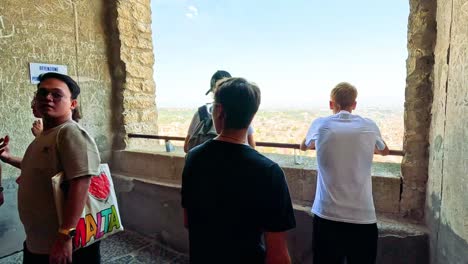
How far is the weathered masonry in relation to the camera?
1530 mm

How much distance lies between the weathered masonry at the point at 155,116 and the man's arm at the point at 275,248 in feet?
3.09

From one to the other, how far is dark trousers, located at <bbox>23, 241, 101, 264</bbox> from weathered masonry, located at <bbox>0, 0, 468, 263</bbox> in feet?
4.54

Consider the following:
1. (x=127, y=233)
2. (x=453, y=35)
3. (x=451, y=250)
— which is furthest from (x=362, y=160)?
(x=127, y=233)

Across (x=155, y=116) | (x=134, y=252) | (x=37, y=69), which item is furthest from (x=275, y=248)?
(x=155, y=116)

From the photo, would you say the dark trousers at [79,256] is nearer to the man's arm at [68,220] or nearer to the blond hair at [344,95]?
the man's arm at [68,220]

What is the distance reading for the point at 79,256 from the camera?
146 centimetres

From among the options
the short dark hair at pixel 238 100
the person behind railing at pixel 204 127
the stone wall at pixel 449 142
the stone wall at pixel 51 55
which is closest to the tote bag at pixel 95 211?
the person behind railing at pixel 204 127

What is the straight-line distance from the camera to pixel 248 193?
966 mm

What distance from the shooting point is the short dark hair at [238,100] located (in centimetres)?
97

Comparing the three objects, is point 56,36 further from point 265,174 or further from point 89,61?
point 265,174

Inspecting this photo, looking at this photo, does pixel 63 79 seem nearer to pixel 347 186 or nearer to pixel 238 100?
pixel 238 100

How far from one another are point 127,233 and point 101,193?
1993 millimetres

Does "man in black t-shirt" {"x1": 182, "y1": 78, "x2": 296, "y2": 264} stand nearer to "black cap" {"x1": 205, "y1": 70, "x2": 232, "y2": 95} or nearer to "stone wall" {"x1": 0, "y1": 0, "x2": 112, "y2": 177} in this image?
"black cap" {"x1": 205, "y1": 70, "x2": 232, "y2": 95}

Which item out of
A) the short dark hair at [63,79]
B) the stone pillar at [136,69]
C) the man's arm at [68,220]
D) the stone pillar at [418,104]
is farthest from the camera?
the stone pillar at [136,69]
